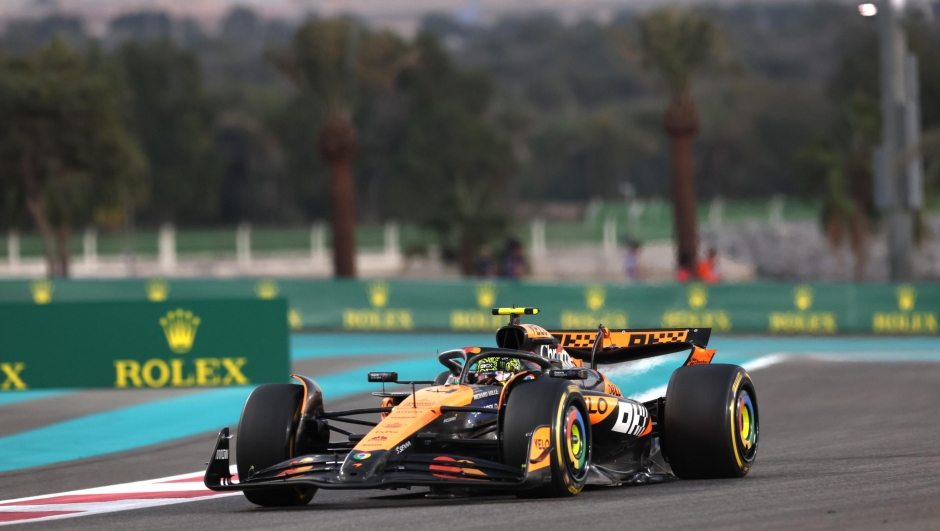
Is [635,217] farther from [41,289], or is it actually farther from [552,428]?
[552,428]

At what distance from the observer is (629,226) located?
54.0m

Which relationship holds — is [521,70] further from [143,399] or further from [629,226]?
[143,399]

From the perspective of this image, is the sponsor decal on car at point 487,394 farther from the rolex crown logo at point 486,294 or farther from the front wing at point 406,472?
the rolex crown logo at point 486,294


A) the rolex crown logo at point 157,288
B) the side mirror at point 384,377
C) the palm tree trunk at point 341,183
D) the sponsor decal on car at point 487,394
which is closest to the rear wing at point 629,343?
the sponsor decal on car at point 487,394

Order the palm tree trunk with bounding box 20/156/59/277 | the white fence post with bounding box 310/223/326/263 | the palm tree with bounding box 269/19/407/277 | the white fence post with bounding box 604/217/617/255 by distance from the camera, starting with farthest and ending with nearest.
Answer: the white fence post with bounding box 310/223/326/263
the white fence post with bounding box 604/217/617/255
the palm tree trunk with bounding box 20/156/59/277
the palm tree with bounding box 269/19/407/277

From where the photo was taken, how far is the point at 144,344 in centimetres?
1939

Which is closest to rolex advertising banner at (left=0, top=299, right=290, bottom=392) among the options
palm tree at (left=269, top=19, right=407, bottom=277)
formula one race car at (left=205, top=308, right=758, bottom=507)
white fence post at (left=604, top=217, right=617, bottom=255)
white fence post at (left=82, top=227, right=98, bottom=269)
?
formula one race car at (left=205, top=308, right=758, bottom=507)

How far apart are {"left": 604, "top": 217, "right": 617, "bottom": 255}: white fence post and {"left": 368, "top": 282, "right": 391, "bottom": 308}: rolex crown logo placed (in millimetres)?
23177

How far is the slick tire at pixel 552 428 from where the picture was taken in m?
9.38

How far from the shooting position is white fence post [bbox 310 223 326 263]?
53391 mm

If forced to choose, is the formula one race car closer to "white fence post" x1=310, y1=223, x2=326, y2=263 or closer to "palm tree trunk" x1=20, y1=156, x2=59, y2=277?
"palm tree trunk" x1=20, y1=156, x2=59, y2=277

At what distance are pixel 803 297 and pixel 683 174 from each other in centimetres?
955

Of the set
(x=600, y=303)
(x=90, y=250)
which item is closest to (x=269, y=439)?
(x=600, y=303)

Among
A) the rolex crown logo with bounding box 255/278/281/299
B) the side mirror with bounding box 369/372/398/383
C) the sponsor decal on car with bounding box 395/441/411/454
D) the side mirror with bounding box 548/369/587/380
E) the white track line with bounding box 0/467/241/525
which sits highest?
the rolex crown logo with bounding box 255/278/281/299
